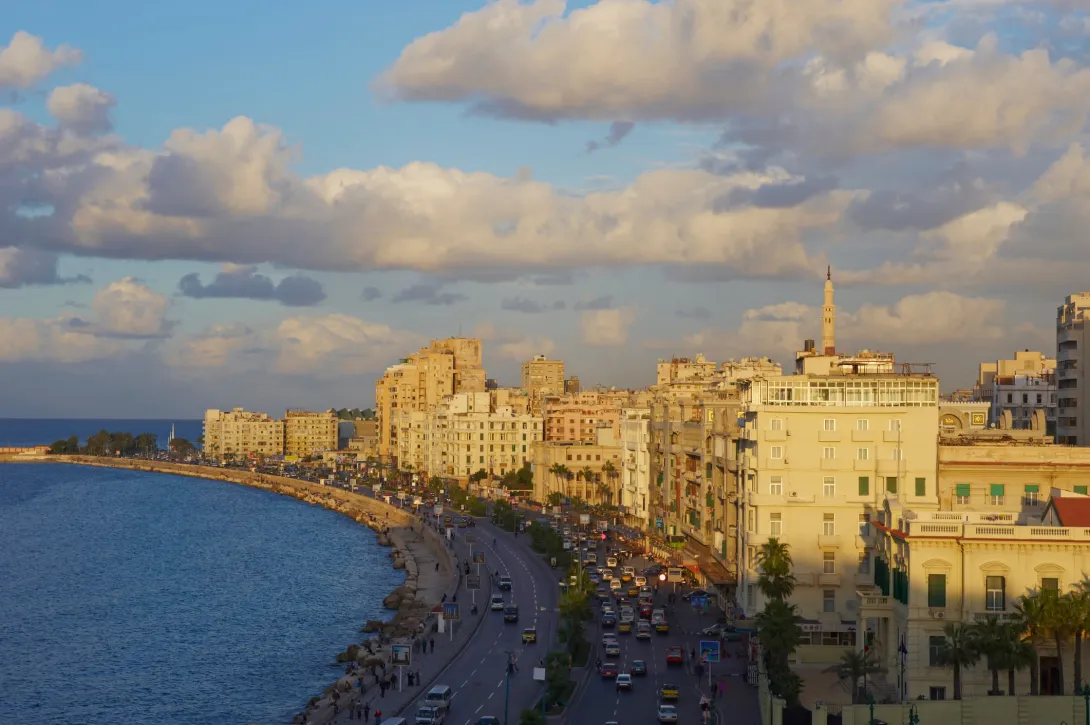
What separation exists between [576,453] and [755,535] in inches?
4017

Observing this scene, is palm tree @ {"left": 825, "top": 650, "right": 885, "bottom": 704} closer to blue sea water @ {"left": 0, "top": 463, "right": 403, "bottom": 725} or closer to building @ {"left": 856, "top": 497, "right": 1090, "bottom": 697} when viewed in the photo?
building @ {"left": 856, "top": 497, "right": 1090, "bottom": 697}

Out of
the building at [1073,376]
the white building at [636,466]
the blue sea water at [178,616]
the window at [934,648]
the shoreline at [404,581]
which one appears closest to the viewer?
the window at [934,648]

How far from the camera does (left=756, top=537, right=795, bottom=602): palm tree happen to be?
55.6m

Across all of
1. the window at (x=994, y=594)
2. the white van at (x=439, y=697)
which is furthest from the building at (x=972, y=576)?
the white van at (x=439, y=697)

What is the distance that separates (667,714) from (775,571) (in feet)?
30.9

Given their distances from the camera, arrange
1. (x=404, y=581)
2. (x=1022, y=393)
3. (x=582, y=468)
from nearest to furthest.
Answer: (x=404, y=581)
(x=1022, y=393)
(x=582, y=468)

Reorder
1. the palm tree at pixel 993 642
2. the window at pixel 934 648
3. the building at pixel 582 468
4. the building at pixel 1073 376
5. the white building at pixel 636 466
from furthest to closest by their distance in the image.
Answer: the building at pixel 582 468 < the white building at pixel 636 466 < the building at pixel 1073 376 < the window at pixel 934 648 < the palm tree at pixel 993 642

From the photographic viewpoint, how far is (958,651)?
41.9 m

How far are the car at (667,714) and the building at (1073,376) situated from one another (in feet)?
165

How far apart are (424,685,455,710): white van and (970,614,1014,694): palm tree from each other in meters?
22.6

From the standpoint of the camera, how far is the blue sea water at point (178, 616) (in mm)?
71062

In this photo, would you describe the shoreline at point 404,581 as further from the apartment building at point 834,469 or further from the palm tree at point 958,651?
the palm tree at point 958,651

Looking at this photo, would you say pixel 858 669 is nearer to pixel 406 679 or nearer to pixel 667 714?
pixel 667 714

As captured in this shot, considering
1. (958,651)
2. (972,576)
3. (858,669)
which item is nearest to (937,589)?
(972,576)
